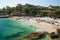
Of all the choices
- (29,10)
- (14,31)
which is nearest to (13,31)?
(14,31)

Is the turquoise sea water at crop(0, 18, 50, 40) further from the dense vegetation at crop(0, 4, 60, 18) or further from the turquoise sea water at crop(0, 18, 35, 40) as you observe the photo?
the dense vegetation at crop(0, 4, 60, 18)

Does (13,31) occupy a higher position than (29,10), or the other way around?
(13,31)

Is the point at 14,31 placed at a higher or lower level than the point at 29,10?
higher

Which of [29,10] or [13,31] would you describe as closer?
[13,31]

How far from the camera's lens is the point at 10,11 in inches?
1812

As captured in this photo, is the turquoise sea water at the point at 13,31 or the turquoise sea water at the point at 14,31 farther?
the turquoise sea water at the point at 13,31

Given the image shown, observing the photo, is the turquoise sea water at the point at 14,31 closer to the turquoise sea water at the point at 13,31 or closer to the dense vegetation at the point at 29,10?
the turquoise sea water at the point at 13,31

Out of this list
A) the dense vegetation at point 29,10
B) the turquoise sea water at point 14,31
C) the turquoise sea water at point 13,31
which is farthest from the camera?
the dense vegetation at point 29,10

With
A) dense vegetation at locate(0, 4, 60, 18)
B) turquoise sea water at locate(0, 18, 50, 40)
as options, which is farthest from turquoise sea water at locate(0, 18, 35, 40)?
dense vegetation at locate(0, 4, 60, 18)

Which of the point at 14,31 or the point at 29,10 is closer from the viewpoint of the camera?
the point at 14,31

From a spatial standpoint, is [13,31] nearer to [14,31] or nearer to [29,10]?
[14,31]

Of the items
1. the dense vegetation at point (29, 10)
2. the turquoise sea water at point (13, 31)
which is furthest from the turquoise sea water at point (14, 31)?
the dense vegetation at point (29, 10)

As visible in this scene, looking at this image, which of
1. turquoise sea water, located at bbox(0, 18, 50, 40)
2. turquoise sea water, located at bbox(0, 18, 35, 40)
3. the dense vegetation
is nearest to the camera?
turquoise sea water, located at bbox(0, 18, 50, 40)

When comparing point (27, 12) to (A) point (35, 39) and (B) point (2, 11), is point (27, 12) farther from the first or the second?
(A) point (35, 39)
